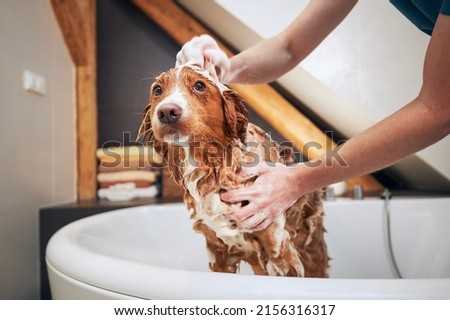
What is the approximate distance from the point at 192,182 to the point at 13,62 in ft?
2.15

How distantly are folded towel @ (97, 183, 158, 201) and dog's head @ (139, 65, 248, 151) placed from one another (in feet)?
1.34

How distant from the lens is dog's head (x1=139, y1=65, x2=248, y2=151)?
0.55 m

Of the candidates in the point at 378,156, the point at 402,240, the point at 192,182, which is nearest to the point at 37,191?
the point at 192,182

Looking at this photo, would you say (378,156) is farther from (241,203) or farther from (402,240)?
(402,240)

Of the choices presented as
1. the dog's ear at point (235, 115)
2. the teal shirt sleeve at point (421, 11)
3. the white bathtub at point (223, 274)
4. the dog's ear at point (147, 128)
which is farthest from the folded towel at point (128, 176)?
the teal shirt sleeve at point (421, 11)

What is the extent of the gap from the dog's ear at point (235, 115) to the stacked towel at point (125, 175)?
274mm

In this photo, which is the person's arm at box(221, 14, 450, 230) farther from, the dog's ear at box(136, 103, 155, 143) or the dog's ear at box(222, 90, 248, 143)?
the dog's ear at box(136, 103, 155, 143)

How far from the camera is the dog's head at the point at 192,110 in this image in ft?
1.79

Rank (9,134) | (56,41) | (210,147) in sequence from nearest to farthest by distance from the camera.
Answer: (210,147) < (9,134) < (56,41)

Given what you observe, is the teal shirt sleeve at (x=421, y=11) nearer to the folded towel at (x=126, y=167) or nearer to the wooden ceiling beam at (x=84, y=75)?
the folded towel at (x=126, y=167)

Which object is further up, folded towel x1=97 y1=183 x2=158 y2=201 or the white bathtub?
folded towel x1=97 y1=183 x2=158 y2=201

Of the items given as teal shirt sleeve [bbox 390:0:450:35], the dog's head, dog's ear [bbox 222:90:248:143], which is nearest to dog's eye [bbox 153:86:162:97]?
the dog's head

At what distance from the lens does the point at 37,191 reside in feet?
3.14

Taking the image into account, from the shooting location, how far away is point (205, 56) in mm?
657
